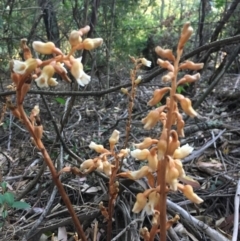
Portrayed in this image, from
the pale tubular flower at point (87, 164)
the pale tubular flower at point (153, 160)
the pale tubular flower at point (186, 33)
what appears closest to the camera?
the pale tubular flower at point (186, 33)

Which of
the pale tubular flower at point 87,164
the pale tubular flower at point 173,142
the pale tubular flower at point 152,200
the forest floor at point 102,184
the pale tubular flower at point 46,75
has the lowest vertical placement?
the forest floor at point 102,184

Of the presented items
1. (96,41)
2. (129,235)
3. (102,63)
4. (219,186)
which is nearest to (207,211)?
(219,186)

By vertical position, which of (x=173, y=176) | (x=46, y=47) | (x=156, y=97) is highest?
(x=46, y=47)

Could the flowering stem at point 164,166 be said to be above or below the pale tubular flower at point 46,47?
below

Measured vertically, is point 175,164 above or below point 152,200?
above

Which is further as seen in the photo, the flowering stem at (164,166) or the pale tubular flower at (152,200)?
the pale tubular flower at (152,200)

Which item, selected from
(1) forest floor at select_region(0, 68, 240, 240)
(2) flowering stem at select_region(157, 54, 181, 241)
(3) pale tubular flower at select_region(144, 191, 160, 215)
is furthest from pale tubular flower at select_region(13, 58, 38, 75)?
(1) forest floor at select_region(0, 68, 240, 240)

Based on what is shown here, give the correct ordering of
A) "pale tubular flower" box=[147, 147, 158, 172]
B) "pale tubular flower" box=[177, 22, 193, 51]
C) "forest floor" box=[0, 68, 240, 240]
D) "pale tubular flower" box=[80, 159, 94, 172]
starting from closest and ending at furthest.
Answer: "pale tubular flower" box=[177, 22, 193, 51] → "pale tubular flower" box=[147, 147, 158, 172] → "pale tubular flower" box=[80, 159, 94, 172] → "forest floor" box=[0, 68, 240, 240]

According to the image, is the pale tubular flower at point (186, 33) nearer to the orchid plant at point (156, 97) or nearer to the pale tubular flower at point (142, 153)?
the orchid plant at point (156, 97)

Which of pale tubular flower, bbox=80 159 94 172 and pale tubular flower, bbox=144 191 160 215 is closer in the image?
pale tubular flower, bbox=144 191 160 215

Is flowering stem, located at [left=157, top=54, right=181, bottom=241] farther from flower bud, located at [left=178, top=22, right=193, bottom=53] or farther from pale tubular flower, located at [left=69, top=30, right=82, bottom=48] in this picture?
pale tubular flower, located at [left=69, top=30, right=82, bottom=48]

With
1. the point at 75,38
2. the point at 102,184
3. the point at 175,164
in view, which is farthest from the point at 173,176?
the point at 102,184

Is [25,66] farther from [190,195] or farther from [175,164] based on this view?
[190,195]

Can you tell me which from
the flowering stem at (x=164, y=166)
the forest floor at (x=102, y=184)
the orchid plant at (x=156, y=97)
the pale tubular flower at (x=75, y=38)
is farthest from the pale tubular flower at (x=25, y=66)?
the forest floor at (x=102, y=184)
